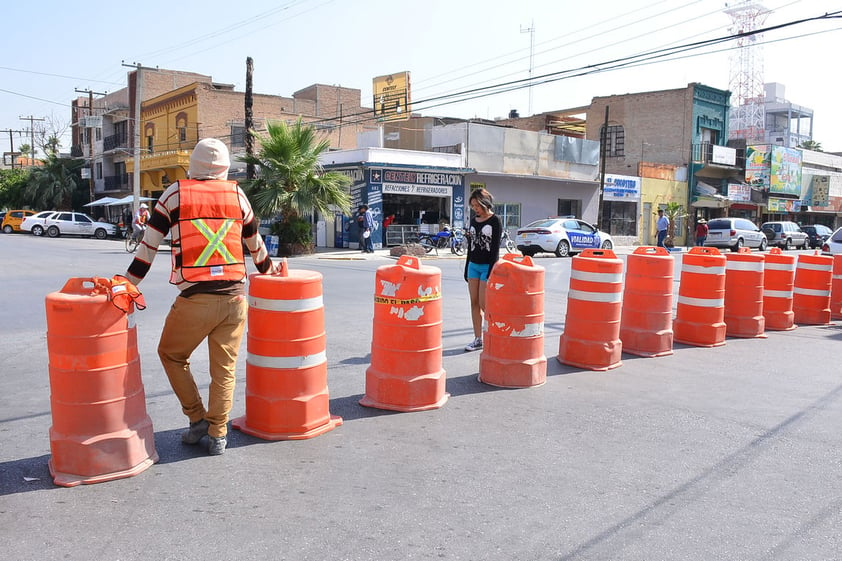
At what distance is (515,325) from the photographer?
20.1ft

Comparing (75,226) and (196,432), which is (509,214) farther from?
(196,432)

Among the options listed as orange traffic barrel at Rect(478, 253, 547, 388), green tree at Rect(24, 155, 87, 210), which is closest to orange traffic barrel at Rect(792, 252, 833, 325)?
orange traffic barrel at Rect(478, 253, 547, 388)

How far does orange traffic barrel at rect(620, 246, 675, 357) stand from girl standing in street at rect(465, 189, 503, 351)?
1.53 metres

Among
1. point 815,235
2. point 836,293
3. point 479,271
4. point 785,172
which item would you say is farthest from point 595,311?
point 785,172

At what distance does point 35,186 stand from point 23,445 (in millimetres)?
53702

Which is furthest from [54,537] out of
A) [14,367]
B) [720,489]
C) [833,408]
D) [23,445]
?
[833,408]

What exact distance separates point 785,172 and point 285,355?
51629 millimetres

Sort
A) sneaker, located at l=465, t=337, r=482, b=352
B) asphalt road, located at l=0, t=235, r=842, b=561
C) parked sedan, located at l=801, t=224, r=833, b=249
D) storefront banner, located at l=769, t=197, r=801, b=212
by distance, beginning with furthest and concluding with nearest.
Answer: storefront banner, located at l=769, t=197, r=801, b=212, parked sedan, located at l=801, t=224, r=833, b=249, sneaker, located at l=465, t=337, r=482, b=352, asphalt road, located at l=0, t=235, r=842, b=561

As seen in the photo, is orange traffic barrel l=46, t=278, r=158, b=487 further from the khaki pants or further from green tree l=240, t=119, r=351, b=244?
green tree l=240, t=119, r=351, b=244

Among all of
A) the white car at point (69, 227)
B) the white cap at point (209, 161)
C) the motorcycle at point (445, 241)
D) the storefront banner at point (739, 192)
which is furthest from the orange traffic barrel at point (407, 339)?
the storefront banner at point (739, 192)

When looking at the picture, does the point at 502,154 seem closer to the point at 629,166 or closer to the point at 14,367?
the point at 629,166

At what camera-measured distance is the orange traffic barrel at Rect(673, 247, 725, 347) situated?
Answer: 812 cm

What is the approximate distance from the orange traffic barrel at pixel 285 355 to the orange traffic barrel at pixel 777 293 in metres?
7.36

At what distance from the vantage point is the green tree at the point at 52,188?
50906 mm
